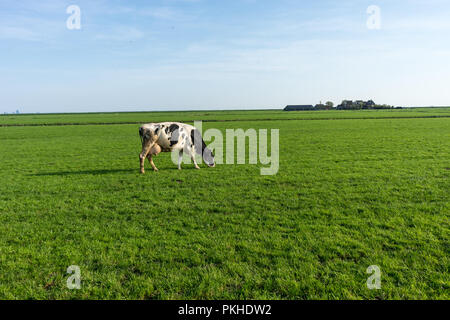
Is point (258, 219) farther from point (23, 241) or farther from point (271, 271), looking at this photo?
point (23, 241)

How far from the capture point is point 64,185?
11.4 m

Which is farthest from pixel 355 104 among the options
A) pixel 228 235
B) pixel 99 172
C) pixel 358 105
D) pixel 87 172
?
pixel 228 235

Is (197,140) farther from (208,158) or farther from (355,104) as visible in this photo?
(355,104)

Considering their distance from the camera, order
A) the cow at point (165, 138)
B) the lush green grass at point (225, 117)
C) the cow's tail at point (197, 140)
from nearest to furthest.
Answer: the cow at point (165, 138), the cow's tail at point (197, 140), the lush green grass at point (225, 117)

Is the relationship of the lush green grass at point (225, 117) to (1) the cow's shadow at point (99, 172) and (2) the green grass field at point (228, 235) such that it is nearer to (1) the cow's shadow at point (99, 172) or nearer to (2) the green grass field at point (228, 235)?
(1) the cow's shadow at point (99, 172)

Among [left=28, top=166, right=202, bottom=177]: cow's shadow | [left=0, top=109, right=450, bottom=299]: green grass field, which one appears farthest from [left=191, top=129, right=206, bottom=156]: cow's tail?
[left=0, top=109, right=450, bottom=299]: green grass field

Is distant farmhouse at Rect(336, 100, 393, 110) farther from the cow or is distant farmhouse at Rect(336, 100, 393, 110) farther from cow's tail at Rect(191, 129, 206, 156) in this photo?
the cow

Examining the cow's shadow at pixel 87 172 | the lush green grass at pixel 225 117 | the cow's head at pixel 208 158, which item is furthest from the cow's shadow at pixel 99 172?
the lush green grass at pixel 225 117

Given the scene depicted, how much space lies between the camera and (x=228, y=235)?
6402 millimetres

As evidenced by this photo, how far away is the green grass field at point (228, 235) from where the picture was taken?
4543 millimetres

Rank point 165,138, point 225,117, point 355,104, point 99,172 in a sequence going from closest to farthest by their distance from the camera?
point 165,138 < point 99,172 < point 225,117 < point 355,104
